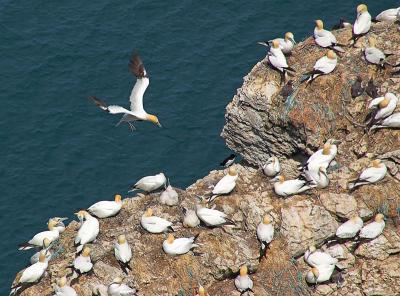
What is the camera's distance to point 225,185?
31.8m

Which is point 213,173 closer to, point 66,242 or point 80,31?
point 66,242

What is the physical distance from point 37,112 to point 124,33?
8.35 m

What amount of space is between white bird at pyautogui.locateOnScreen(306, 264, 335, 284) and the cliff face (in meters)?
0.38

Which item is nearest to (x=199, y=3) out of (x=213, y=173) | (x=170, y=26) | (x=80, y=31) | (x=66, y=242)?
(x=170, y=26)

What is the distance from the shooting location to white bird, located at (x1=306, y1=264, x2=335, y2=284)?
29859 millimetres

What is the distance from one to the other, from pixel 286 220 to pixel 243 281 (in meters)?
2.64

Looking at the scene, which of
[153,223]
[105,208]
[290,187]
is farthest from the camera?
[105,208]

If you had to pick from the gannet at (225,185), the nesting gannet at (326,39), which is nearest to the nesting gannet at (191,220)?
the gannet at (225,185)

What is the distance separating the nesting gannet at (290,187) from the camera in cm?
3106

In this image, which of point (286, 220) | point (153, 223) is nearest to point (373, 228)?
point (286, 220)

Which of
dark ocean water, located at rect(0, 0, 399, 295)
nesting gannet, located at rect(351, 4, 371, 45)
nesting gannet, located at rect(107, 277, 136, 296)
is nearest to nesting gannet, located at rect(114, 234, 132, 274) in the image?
nesting gannet, located at rect(107, 277, 136, 296)

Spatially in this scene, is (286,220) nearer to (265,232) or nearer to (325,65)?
(265,232)

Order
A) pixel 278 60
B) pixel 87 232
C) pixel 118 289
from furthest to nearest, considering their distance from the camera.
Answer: pixel 278 60 → pixel 87 232 → pixel 118 289

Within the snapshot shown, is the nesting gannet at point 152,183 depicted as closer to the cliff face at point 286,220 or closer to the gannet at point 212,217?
the cliff face at point 286,220
